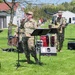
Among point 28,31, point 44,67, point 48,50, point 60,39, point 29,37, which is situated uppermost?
point 28,31

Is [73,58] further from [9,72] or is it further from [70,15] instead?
[70,15]

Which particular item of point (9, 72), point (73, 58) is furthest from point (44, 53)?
point (9, 72)

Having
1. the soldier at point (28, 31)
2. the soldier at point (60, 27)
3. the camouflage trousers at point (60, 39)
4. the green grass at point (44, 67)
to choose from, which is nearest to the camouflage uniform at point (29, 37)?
the soldier at point (28, 31)

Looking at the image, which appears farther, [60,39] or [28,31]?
[60,39]

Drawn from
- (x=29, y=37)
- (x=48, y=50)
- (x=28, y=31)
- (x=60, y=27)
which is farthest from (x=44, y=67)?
(x=60, y=27)

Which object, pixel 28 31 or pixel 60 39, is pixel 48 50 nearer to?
pixel 60 39

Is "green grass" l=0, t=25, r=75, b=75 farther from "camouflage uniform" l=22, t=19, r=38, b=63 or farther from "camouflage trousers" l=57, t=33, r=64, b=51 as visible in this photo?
"camouflage trousers" l=57, t=33, r=64, b=51

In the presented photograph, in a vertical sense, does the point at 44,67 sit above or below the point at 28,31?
below

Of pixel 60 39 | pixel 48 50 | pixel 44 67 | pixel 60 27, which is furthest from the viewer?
pixel 60 39

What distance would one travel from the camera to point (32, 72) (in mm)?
11664

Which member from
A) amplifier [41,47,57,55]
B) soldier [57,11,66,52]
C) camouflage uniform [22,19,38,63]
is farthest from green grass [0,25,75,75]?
soldier [57,11,66,52]

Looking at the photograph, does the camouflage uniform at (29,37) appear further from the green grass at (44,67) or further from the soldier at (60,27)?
the soldier at (60,27)

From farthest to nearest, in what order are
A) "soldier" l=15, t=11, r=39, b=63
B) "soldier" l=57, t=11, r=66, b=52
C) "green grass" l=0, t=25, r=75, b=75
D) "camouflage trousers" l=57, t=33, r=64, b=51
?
1. "camouflage trousers" l=57, t=33, r=64, b=51
2. "soldier" l=57, t=11, r=66, b=52
3. "soldier" l=15, t=11, r=39, b=63
4. "green grass" l=0, t=25, r=75, b=75

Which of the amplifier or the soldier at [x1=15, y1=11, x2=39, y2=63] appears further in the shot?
the amplifier
